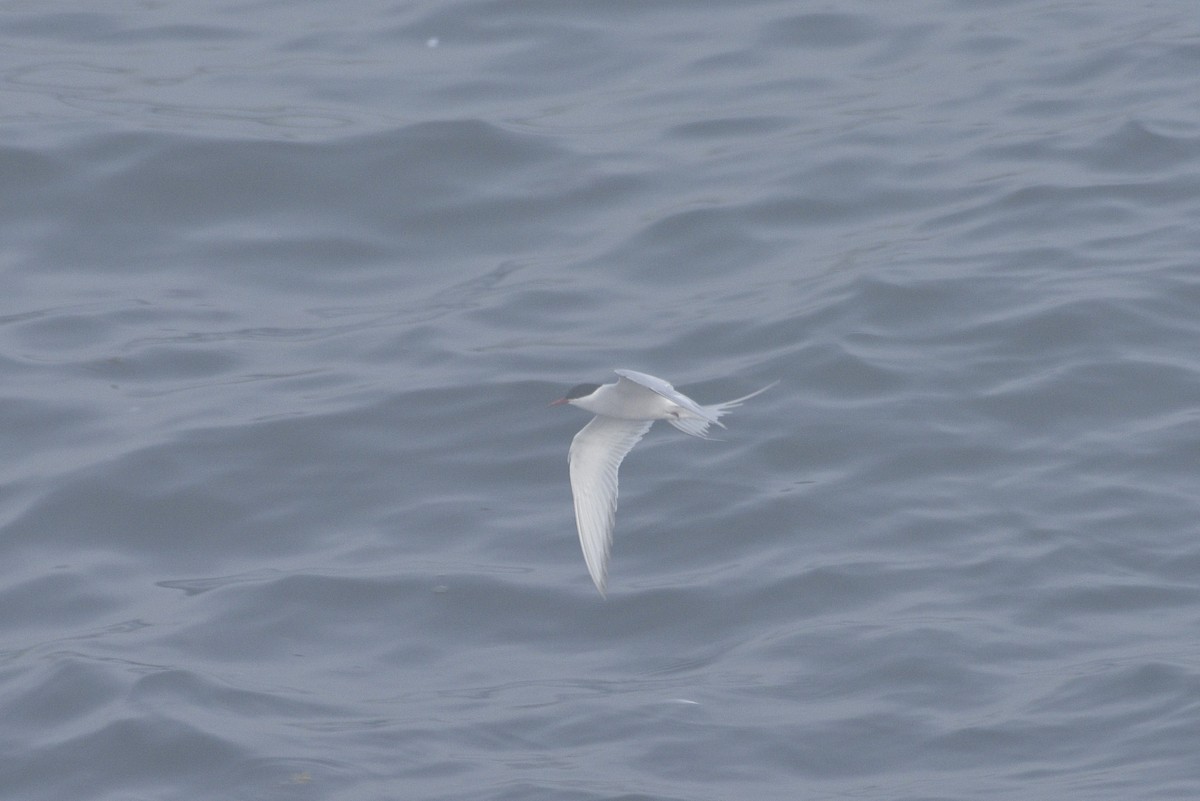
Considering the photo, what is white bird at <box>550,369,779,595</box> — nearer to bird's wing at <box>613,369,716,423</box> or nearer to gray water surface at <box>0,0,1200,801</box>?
bird's wing at <box>613,369,716,423</box>

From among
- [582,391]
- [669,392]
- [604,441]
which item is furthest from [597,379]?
[669,392]

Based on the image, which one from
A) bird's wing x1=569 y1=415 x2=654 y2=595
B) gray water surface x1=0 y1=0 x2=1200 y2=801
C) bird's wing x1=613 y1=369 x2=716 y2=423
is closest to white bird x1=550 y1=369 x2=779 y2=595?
bird's wing x1=569 y1=415 x2=654 y2=595

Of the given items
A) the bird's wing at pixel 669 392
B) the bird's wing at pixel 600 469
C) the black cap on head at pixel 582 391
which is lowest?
the bird's wing at pixel 669 392

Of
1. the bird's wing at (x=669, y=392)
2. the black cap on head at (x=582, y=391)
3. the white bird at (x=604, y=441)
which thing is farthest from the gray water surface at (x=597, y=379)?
the bird's wing at (x=669, y=392)

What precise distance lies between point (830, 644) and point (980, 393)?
9.05ft

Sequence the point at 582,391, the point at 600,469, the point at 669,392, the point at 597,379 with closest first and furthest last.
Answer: the point at 669,392, the point at 582,391, the point at 600,469, the point at 597,379

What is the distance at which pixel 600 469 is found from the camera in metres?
9.15

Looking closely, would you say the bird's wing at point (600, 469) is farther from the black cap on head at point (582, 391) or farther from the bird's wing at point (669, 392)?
the bird's wing at point (669, 392)

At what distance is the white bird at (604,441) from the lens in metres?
8.73

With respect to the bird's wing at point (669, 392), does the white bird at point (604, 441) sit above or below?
above

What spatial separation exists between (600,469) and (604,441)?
13 centimetres

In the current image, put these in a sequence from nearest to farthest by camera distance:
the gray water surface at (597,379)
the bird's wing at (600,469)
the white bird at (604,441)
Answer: the white bird at (604,441)
the bird's wing at (600,469)
the gray water surface at (597,379)

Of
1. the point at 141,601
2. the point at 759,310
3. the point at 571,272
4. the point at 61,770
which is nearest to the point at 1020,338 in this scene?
the point at 759,310

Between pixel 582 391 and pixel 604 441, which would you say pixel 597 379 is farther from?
pixel 582 391
